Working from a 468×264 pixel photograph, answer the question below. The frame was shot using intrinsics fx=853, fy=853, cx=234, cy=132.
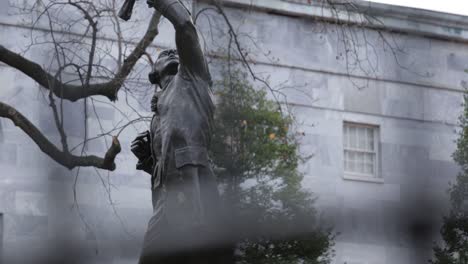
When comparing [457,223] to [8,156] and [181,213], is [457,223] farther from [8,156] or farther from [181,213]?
[8,156]

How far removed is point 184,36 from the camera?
1617 mm

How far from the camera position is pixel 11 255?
0.70m

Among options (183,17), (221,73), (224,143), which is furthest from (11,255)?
(221,73)

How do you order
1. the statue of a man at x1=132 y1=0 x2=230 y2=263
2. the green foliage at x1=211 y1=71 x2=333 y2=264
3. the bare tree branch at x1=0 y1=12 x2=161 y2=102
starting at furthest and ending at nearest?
the green foliage at x1=211 y1=71 x2=333 y2=264 → the bare tree branch at x1=0 y1=12 x2=161 y2=102 → the statue of a man at x1=132 y1=0 x2=230 y2=263

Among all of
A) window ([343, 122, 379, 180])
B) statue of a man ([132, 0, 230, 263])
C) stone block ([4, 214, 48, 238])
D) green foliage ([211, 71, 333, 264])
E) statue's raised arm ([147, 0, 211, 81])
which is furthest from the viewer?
green foliage ([211, 71, 333, 264])

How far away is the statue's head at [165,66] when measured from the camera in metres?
1.80

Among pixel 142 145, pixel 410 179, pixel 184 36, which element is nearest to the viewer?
pixel 410 179

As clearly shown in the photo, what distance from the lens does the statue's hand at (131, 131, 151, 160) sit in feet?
5.85

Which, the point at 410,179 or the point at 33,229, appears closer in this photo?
the point at 410,179

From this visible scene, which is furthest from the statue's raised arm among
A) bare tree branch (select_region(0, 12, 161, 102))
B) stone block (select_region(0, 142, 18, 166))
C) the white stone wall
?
bare tree branch (select_region(0, 12, 161, 102))

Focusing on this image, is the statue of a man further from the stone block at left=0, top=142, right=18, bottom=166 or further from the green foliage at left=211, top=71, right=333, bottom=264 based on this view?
the green foliage at left=211, top=71, right=333, bottom=264

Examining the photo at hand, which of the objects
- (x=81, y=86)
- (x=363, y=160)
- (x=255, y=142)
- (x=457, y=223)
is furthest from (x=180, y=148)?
(x=255, y=142)

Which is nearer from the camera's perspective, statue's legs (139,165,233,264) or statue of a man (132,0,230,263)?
statue's legs (139,165,233,264)

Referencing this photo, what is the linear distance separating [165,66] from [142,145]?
6.9 inches
